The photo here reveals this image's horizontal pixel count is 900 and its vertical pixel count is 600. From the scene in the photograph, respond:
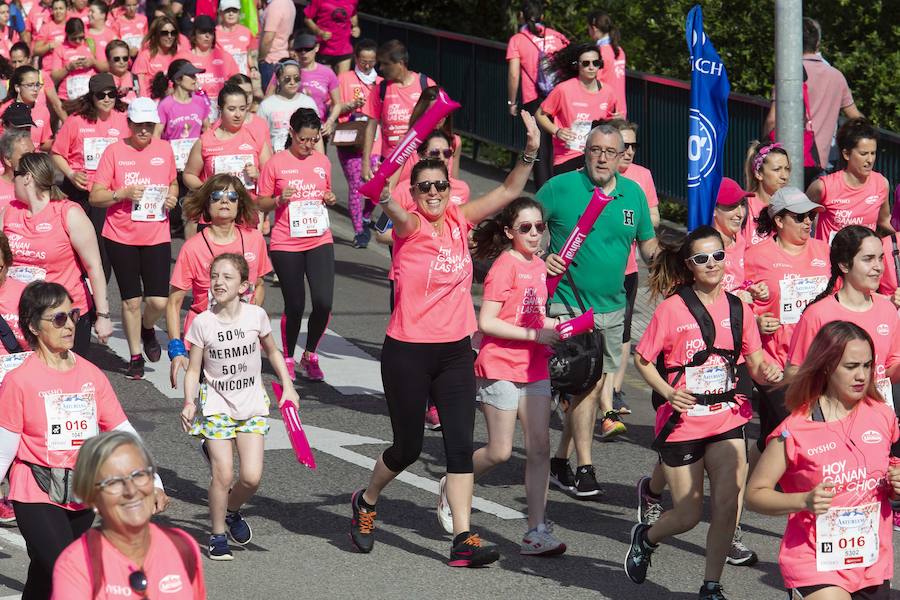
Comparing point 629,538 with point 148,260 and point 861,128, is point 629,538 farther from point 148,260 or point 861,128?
point 148,260

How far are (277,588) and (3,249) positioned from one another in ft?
7.22

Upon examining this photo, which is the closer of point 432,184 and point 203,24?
point 432,184

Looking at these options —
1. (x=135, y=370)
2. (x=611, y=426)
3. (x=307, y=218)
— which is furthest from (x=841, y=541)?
(x=135, y=370)

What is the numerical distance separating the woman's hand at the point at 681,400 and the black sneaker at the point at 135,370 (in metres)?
5.82

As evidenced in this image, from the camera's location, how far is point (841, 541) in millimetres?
6078

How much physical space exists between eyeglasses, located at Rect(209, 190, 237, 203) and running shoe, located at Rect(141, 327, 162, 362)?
306cm

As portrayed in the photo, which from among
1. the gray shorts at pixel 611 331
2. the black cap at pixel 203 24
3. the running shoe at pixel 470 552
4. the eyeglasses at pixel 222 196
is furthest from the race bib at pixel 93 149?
the running shoe at pixel 470 552

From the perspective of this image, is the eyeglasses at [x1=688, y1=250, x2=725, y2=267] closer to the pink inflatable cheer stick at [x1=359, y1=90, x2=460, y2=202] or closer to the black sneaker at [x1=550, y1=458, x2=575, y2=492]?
the pink inflatable cheer stick at [x1=359, y1=90, x2=460, y2=202]

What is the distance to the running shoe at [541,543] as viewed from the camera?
8.45 metres

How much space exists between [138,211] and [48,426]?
5346mm

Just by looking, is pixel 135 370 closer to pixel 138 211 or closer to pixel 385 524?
pixel 138 211

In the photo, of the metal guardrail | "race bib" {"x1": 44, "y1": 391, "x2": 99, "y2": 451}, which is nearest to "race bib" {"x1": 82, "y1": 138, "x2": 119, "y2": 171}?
the metal guardrail

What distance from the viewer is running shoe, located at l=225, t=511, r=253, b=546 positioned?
862cm

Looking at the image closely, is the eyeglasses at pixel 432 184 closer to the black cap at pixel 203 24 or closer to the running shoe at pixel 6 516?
the running shoe at pixel 6 516
